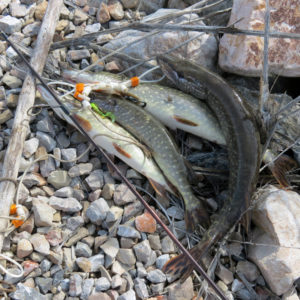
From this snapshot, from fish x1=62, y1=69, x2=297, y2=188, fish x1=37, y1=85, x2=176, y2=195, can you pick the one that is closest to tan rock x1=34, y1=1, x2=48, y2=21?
fish x1=62, y1=69, x2=297, y2=188

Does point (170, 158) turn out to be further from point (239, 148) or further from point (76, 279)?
point (76, 279)

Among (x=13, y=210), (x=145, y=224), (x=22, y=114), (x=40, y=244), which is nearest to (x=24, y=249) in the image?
(x=40, y=244)

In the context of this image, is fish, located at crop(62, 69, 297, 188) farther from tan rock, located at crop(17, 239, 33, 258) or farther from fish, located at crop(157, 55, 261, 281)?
tan rock, located at crop(17, 239, 33, 258)

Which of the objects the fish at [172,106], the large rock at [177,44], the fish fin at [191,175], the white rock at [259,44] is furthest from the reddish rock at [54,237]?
the white rock at [259,44]

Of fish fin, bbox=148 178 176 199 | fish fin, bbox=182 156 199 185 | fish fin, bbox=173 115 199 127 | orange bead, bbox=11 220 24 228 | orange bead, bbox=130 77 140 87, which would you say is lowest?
orange bead, bbox=11 220 24 228

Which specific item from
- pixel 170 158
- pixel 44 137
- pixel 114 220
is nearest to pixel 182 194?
pixel 170 158

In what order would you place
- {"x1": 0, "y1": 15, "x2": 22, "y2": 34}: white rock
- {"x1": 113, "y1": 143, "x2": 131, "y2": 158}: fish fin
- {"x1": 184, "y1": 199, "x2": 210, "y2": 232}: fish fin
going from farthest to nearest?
{"x1": 0, "y1": 15, "x2": 22, "y2": 34}: white rock < {"x1": 113, "y1": 143, "x2": 131, "y2": 158}: fish fin < {"x1": 184, "y1": 199, "x2": 210, "y2": 232}: fish fin

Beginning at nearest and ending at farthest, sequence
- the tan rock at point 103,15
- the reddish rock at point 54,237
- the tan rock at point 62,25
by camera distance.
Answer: the reddish rock at point 54,237, the tan rock at point 62,25, the tan rock at point 103,15

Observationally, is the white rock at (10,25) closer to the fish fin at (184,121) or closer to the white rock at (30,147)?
the white rock at (30,147)
